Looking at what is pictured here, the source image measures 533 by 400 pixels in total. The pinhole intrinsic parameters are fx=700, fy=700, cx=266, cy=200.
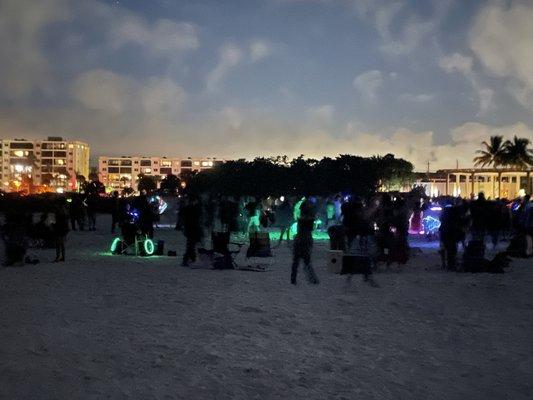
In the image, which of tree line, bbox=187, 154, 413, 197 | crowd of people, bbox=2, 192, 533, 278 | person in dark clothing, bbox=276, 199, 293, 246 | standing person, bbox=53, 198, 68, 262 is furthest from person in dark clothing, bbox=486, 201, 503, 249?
tree line, bbox=187, 154, 413, 197

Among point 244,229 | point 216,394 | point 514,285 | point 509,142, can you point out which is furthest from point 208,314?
point 509,142

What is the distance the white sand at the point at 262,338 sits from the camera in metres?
5.76

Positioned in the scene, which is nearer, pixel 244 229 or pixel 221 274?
pixel 221 274

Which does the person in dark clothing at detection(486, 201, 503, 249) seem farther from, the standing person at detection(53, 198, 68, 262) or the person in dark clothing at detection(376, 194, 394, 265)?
the standing person at detection(53, 198, 68, 262)

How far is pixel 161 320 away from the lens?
8.70 meters

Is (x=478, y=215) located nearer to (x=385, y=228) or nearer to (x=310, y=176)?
(x=385, y=228)

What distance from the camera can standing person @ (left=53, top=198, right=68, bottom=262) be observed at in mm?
16438

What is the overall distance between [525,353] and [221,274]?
770 cm

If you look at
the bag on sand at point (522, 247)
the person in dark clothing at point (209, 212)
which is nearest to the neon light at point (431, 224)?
the bag on sand at point (522, 247)

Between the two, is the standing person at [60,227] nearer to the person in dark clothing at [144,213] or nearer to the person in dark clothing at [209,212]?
the person in dark clothing at [144,213]

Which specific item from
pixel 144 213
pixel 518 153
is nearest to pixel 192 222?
pixel 144 213

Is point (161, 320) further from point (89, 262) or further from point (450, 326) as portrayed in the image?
point (89, 262)

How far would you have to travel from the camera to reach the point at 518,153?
92812 millimetres

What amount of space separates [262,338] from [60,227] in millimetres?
10038
